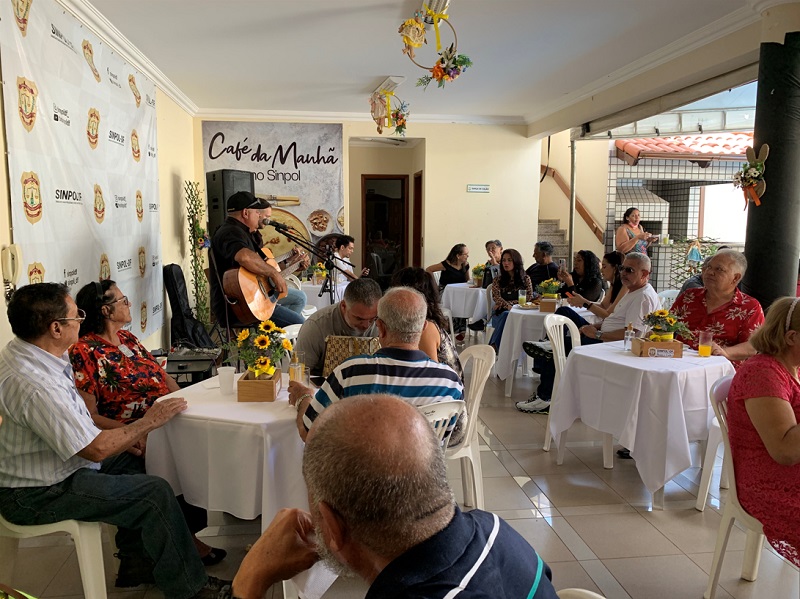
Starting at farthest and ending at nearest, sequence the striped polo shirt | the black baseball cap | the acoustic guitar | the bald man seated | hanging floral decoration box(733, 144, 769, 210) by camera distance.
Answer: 1. the black baseball cap
2. the acoustic guitar
3. hanging floral decoration box(733, 144, 769, 210)
4. the striped polo shirt
5. the bald man seated

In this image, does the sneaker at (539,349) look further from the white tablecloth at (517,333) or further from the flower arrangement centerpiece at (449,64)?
the flower arrangement centerpiece at (449,64)

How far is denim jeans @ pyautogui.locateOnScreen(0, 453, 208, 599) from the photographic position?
2006mm

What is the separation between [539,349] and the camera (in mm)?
4527

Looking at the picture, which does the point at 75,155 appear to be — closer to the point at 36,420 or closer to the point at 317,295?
the point at 36,420

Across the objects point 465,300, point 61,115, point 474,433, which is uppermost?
point 61,115

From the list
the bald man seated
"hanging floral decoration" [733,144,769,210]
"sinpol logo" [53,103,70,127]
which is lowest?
the bald man seated

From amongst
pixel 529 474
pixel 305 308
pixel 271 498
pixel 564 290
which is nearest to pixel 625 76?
pixel 564 290

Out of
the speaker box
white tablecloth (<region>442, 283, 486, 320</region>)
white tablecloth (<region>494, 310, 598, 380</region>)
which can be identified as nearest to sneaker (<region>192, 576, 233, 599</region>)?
white tablecloth (<region>494, 310, 598, 380</region>)

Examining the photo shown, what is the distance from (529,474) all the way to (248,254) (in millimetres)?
2526

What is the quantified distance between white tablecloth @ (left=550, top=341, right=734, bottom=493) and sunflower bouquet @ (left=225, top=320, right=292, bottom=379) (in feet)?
5.95

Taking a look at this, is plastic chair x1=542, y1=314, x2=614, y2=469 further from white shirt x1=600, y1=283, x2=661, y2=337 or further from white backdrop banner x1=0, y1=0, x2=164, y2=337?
white backdrop banner x1=0, y1=0, x2=164, y2=337

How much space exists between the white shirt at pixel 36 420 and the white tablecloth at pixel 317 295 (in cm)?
450

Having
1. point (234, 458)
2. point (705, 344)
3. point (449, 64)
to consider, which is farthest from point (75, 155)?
point (705, 344)

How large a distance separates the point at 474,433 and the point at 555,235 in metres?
8.06
